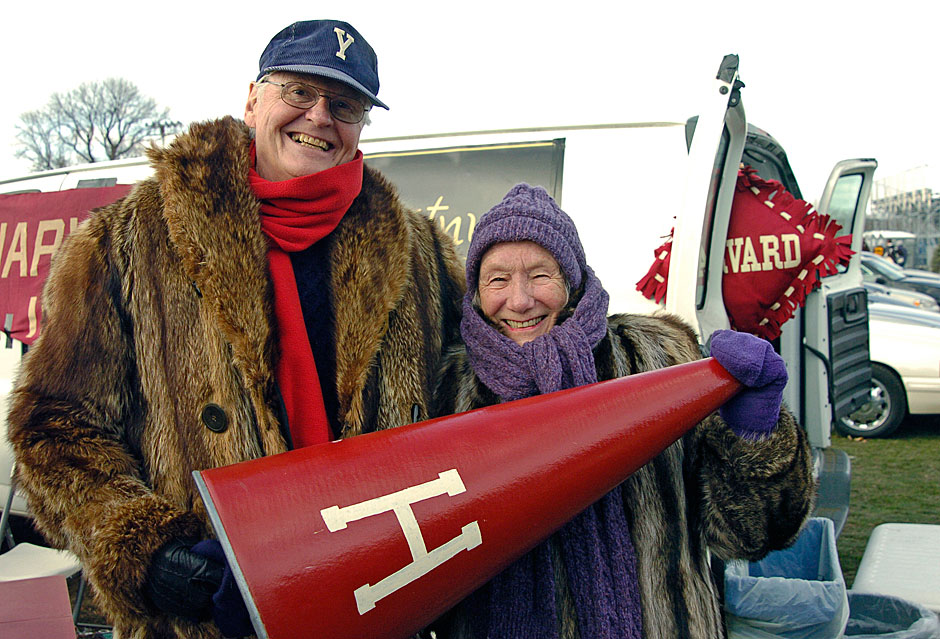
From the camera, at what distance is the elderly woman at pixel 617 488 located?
160 centimetres

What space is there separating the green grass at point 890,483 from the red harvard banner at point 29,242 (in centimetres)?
480

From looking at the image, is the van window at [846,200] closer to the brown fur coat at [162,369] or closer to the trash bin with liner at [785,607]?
the trash bin with liner at [785,607]

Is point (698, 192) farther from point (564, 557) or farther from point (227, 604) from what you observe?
point (227, 604)

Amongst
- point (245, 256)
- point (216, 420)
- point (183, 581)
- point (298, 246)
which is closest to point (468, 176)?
point (298, 246)

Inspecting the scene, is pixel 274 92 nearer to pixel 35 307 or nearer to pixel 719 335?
pixel 719 335

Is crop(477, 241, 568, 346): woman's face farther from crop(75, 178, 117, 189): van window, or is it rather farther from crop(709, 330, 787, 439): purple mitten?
crop(75, 178, 117, 189): van window

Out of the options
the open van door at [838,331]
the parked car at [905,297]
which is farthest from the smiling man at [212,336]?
the parked car at [905,297]

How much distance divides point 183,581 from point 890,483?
576 centimetres

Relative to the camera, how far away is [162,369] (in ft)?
5.36

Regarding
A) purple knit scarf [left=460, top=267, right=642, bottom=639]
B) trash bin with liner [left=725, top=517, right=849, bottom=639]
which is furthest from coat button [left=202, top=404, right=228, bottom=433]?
trash bin with liner [left=725, top=517, right=849, bottom=639]

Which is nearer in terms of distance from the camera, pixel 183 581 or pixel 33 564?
pixel 183 581

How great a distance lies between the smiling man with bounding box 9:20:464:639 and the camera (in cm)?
151

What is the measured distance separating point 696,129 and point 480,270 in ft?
4.45

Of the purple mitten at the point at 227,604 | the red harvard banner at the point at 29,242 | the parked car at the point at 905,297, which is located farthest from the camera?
the parked car at the point at 905,297
